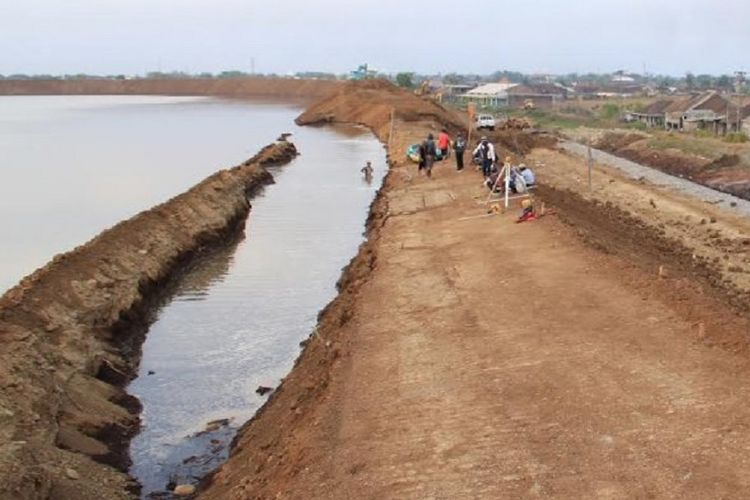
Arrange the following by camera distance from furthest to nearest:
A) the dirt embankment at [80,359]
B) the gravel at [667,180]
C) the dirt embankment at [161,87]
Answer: the dirt embankment at [161,87], the gravel at [667,180], the dirt embankment at [80,359]

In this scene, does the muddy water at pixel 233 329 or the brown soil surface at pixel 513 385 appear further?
the muddy water at pixel 233 329

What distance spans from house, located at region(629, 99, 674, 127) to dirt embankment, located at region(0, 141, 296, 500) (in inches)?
2969

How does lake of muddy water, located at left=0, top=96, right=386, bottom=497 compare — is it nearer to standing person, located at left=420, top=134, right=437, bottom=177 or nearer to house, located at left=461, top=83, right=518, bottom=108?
standing person, located at left=420, top=134, right=437, bottom=177

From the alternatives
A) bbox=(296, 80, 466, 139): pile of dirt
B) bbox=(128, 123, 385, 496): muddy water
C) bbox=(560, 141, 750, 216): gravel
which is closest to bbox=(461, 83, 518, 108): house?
bbox=(296, 80, 466, 139): pile of dirt

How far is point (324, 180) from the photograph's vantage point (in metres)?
46.0

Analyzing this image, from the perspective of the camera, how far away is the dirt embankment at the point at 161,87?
175113 millimetres

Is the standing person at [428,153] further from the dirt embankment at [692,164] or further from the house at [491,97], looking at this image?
the house at [491,97]

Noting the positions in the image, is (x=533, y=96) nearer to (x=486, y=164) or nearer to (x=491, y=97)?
(x=491, y=97)

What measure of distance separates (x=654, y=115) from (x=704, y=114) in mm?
12653

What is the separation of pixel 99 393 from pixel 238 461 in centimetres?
402

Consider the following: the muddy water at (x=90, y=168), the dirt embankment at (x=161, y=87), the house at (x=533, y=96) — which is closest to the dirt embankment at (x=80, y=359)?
the muddy water at (x=90, y=168)

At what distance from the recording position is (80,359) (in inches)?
606

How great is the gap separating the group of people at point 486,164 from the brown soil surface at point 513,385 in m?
5.01

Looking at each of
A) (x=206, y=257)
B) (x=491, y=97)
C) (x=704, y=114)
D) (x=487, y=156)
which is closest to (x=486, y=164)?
(x=487, y=156)
